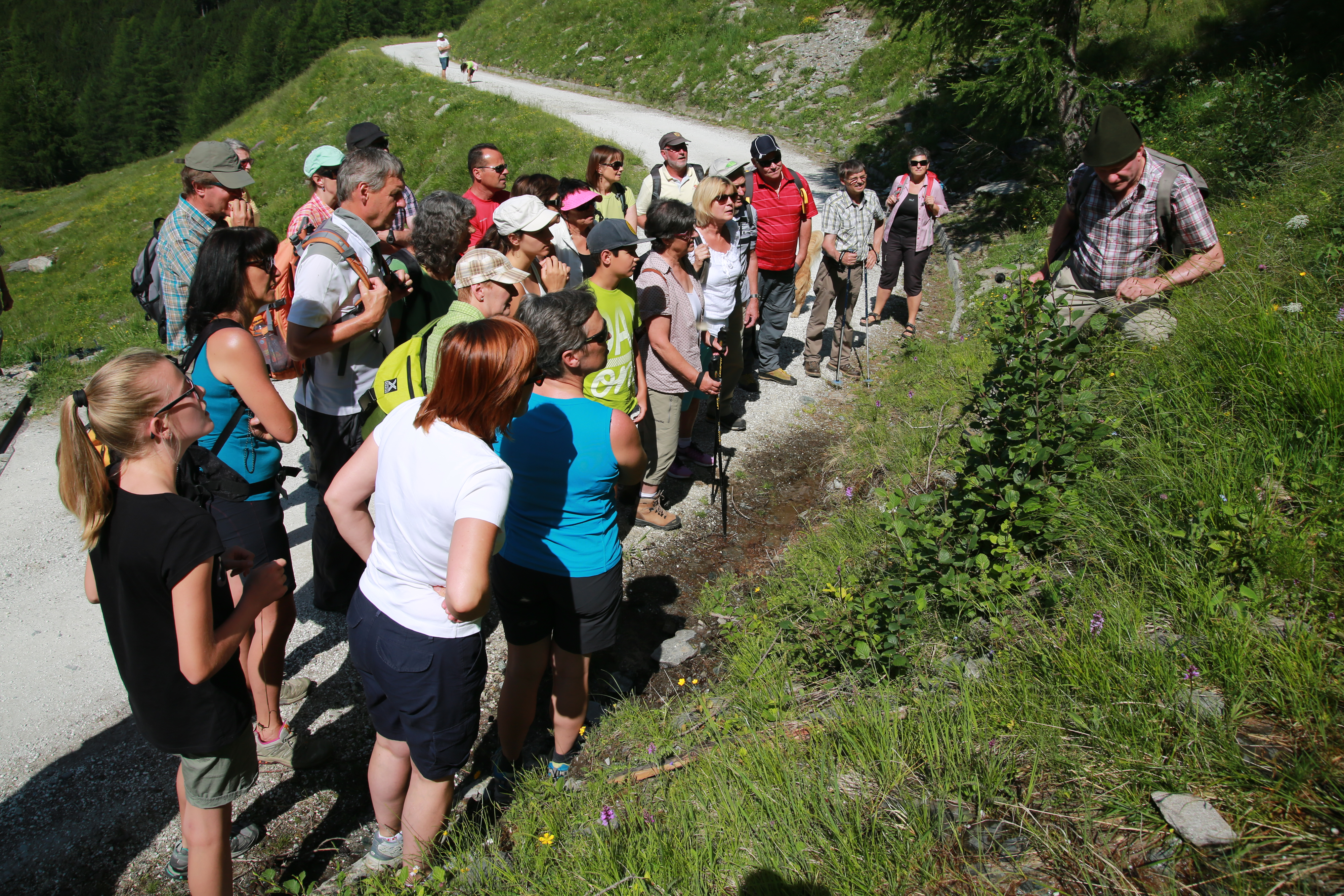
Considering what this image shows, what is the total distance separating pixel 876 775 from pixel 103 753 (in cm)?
350

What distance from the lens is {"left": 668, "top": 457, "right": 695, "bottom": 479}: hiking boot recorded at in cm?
590

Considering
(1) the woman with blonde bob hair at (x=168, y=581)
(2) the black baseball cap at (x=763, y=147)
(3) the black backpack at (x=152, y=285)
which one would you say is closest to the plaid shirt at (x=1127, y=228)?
(2) the black baseball cap at (x=763, y=147)

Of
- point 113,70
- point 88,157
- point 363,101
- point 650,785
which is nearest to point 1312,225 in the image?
point 650,785

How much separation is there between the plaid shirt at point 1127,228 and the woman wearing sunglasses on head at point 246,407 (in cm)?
450

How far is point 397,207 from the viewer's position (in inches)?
161

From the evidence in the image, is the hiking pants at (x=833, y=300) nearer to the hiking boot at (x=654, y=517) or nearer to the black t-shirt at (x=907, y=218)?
the black t-shirt at (x=907, y=218)

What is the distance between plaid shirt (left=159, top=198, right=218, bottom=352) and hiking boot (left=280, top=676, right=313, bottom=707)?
201 centimetres

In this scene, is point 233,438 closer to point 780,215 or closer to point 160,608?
point 160,608

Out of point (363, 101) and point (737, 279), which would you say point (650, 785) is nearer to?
point (737, 279)

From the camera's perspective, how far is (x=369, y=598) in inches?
94.1

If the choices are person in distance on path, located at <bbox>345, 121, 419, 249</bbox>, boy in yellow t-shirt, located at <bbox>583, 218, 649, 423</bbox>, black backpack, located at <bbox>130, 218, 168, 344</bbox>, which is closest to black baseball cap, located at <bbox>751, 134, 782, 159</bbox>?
boy in yellow t-shirt, located at <bbox>583, 218, 649, 423</bbox>

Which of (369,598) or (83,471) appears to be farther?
(369,598)

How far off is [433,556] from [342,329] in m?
1.80

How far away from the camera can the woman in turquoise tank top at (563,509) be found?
281cm
